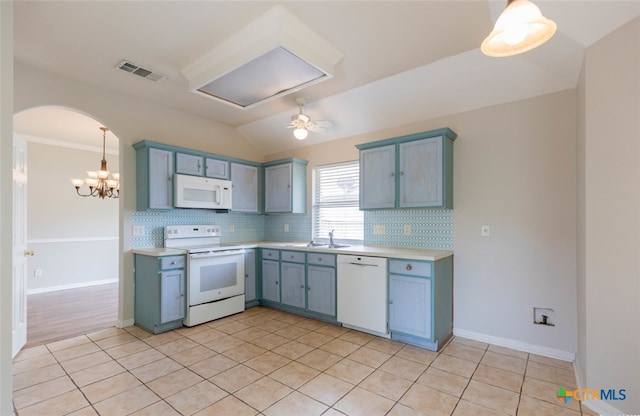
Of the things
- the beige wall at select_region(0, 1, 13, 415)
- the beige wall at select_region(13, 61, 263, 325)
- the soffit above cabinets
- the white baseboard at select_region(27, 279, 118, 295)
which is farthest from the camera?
the white baseboard at select_region(27, 279, 118, 295)

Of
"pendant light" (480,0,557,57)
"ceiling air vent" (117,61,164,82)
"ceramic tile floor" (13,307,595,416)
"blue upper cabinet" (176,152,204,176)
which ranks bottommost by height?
"ceramic tile floor" (13,307,595,416)

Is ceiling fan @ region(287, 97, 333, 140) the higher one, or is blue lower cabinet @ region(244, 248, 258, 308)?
ceiling fan @ region(287, 97, 333, 140)

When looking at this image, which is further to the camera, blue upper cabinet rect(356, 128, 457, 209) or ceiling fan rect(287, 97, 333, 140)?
ceiling fan rect(287, 97, 333, 140)

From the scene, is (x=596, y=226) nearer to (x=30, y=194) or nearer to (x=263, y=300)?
(x=263, y=300)

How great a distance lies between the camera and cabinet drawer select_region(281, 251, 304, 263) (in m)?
3.83

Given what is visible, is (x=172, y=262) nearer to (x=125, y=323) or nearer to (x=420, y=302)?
(x=125, y=323)

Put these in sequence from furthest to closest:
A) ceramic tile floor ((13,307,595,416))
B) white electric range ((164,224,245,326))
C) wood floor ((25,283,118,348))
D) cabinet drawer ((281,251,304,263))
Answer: cabinet drawer ((281,251,304,263))
white electric range ((164,224,245,326))
wood floor ((25,283,118,348))
ceramic tile floor ((13,307,595,416))

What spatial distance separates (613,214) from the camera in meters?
1.85

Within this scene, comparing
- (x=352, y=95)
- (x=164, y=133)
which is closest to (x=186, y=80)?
(x=164, y=133)

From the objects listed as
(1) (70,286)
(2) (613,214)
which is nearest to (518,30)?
(2) (613,214)

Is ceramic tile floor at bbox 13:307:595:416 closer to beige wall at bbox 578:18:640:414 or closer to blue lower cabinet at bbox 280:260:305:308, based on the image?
beige wall at bbox 578:18:640:414

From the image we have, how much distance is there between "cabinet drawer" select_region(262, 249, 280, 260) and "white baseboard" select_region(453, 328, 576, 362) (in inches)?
91.3

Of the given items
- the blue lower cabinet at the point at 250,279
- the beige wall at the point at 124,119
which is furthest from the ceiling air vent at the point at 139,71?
→ the blue lower cabinet at the point at 250,279

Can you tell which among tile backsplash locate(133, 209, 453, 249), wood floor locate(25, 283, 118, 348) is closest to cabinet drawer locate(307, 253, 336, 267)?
tile backsplash locate(133, 209, 453, 249)
